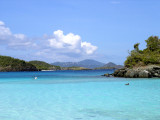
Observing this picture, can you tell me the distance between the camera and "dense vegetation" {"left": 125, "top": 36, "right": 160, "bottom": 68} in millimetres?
54031

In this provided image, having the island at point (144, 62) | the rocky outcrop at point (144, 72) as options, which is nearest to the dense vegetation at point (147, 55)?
the island at point (144, 62)

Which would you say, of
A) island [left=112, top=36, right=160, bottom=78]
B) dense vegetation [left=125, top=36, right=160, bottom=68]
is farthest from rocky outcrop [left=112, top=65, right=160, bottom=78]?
dense vegetation [left=125, top=36, right=160, bottom=68]

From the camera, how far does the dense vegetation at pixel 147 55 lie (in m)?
54.0

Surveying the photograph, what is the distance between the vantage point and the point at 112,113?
13125mm

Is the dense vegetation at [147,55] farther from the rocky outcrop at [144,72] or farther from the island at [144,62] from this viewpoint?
the rocky outcrop at [144,72]

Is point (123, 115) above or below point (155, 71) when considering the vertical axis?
below

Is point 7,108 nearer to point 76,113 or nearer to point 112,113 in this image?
point 76,113

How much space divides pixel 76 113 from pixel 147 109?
14.9 ft

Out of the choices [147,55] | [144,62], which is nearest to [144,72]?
[144,62]

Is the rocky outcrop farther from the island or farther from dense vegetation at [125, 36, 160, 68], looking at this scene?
dense vegetation at [125, 36, 160, 68]

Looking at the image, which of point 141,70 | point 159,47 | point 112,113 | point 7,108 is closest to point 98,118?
point 112,113

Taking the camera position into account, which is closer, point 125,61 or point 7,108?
point 7,108

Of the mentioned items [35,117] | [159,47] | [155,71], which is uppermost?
[159,47]

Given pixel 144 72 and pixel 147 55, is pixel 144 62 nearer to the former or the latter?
pixel 147 55
